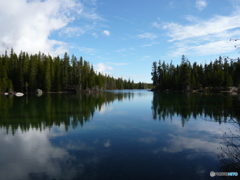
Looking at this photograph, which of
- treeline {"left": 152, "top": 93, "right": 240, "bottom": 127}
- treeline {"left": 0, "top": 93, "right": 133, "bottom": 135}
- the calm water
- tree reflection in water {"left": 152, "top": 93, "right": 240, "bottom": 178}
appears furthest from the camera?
treeline {"left": 152, "top": 93, "right": 240, "bottom": 127}

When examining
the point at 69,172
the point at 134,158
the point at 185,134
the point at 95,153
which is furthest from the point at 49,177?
the point at 185,134

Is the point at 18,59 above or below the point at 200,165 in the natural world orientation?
above

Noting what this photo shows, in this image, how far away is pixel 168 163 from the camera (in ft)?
26.2

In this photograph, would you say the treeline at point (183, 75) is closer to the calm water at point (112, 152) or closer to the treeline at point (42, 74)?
the treeline at point (42, 74)

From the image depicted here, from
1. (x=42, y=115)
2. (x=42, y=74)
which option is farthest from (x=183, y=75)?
(x=42, y=115)

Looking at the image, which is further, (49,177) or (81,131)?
(81,131)

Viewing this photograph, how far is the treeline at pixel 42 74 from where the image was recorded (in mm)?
79562

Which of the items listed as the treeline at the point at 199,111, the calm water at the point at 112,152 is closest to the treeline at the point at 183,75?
the treeline at the point at 199,111

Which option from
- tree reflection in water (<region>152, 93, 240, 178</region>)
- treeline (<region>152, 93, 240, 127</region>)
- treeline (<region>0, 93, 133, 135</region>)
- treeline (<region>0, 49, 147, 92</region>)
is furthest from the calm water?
treeline (<region>0, 49, 147, 92</region>)

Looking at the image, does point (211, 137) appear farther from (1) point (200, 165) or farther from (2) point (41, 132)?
(2) point (41, 132)

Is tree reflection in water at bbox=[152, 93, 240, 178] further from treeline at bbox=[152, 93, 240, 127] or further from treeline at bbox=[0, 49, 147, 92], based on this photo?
treeline at bbox=[0, 49, 147, 92]

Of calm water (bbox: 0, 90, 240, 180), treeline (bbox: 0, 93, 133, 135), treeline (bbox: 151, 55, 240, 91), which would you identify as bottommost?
calm water (bbox: 0, 90, 240, 180)

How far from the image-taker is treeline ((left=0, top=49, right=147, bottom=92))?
3132 inches

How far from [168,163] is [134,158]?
57.9 inches
